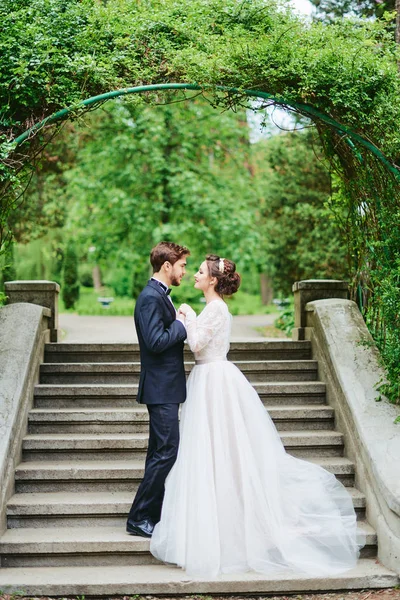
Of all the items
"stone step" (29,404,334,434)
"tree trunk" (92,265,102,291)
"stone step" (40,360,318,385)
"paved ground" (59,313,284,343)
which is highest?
"tree trunk" (92,265,102,291)

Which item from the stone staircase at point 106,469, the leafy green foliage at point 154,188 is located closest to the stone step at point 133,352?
the stone staircase at point 106,469

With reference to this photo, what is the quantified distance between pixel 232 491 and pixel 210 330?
1186 millimetres

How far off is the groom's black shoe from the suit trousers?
0.43 feet

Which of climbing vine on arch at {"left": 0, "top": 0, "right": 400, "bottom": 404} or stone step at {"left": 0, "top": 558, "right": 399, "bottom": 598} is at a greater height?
climbing vine on arch at {"left": 0, "top": 0, "right": 400, "bottom": 404}

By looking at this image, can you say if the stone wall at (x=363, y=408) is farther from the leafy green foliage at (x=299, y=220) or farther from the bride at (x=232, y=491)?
the leafy green foliage at (x=299, y=220)

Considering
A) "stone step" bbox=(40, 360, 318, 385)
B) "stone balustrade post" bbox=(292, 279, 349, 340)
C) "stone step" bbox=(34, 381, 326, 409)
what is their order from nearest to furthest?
"stone step" bbox=(34, 381, 326, 409) → "stone step" bbox=(40, 360, 318, 385) → "stone balustrade post" bbox=(292, 279, 349, 340)

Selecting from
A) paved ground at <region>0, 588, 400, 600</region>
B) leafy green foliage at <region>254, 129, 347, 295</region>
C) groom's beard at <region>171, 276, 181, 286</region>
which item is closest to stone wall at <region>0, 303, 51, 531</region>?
paved ground at <region>0, 588, 400, 600</region>

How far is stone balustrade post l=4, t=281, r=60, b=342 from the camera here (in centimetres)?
872

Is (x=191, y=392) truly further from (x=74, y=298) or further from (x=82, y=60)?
(x=74, y=298)

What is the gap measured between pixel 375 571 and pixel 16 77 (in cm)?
499

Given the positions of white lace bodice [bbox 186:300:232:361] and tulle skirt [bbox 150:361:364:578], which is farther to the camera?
white lace bodice [bbox 186:300:232:361]

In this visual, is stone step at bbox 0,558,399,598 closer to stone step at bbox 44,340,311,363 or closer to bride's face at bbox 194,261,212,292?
bride's face at bbox 194,261,212,292

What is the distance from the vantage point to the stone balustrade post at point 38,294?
28.6 ft

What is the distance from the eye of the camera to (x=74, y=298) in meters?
24.2
